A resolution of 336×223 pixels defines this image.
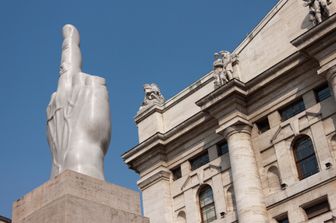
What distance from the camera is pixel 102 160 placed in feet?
42.3

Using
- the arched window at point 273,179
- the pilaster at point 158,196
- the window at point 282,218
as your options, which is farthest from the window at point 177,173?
the window at point 282,218

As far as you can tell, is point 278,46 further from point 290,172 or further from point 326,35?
point 290,172

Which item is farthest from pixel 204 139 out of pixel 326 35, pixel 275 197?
pixel 326 35

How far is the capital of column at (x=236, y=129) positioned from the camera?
29.5 meters

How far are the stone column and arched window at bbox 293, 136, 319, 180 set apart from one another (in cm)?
212

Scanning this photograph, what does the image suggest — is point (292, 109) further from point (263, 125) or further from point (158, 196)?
point (158, 196)

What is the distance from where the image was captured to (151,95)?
37.1 meters

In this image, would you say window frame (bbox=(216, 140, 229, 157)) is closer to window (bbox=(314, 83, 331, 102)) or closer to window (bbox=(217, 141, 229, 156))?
window (bbox=(217, 141, 229, 156))

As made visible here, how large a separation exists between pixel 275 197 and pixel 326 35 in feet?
24.9

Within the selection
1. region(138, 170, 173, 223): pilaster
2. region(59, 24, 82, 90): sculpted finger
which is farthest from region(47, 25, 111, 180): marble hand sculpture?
region(138, 170, 173, 223): pilaster

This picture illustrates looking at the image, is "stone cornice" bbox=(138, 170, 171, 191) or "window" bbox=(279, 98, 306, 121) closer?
"window" bbox=(279, 98, 306, 121)

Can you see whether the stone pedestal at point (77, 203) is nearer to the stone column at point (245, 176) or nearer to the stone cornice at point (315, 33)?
the stone column at point (245, 176)

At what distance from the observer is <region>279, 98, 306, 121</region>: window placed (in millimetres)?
28328

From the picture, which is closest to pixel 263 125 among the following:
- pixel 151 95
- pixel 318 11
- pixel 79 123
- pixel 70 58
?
pixel 318 11
